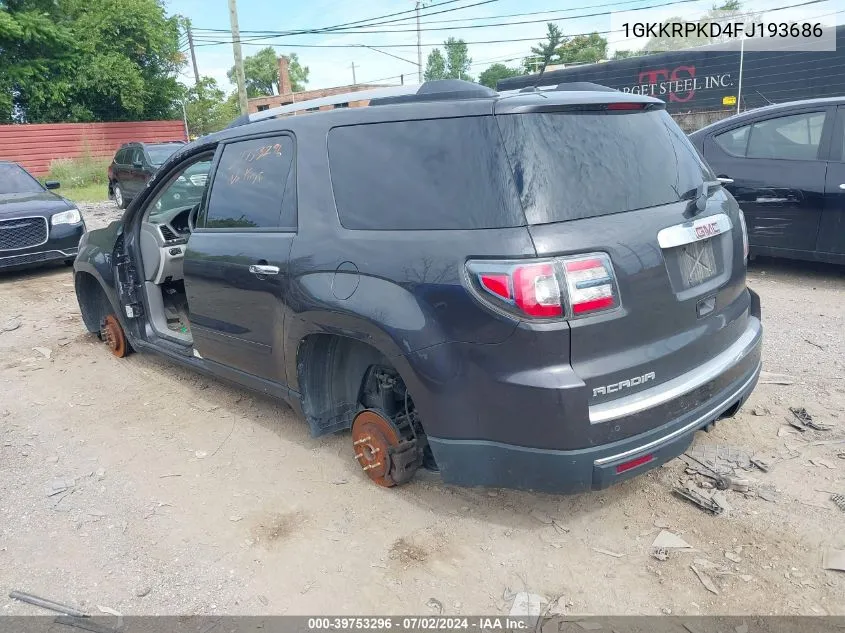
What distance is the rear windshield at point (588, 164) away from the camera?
8.25ft

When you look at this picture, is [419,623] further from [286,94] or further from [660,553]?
[286,94]

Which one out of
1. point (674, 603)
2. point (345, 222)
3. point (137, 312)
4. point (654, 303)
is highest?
point (345, 222)

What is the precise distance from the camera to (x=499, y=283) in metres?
2.44

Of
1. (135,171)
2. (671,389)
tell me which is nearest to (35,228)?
(135,171)

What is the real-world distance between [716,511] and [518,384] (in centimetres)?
126

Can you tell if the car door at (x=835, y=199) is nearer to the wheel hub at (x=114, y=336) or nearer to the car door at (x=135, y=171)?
the wheel hub at (x=114, y=336)

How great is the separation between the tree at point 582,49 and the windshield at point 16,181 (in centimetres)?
5725

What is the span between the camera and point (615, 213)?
262cm

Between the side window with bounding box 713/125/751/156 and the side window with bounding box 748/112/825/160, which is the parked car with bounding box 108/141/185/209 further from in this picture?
the side window with bounding box 748/112/825/160

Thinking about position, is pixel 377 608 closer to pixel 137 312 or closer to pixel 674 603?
pixel 674 603

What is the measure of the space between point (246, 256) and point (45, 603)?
1816 millimetres

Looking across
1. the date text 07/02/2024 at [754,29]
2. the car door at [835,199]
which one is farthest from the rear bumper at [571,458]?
the date text 07/02/2024 at [754,29]

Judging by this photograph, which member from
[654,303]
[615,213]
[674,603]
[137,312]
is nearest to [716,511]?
[674,603]

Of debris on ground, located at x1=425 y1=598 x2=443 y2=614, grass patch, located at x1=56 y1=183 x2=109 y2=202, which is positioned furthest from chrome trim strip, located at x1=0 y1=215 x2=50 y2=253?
grass patch, located at x1=56 y1=183 x2=109 y2=202
